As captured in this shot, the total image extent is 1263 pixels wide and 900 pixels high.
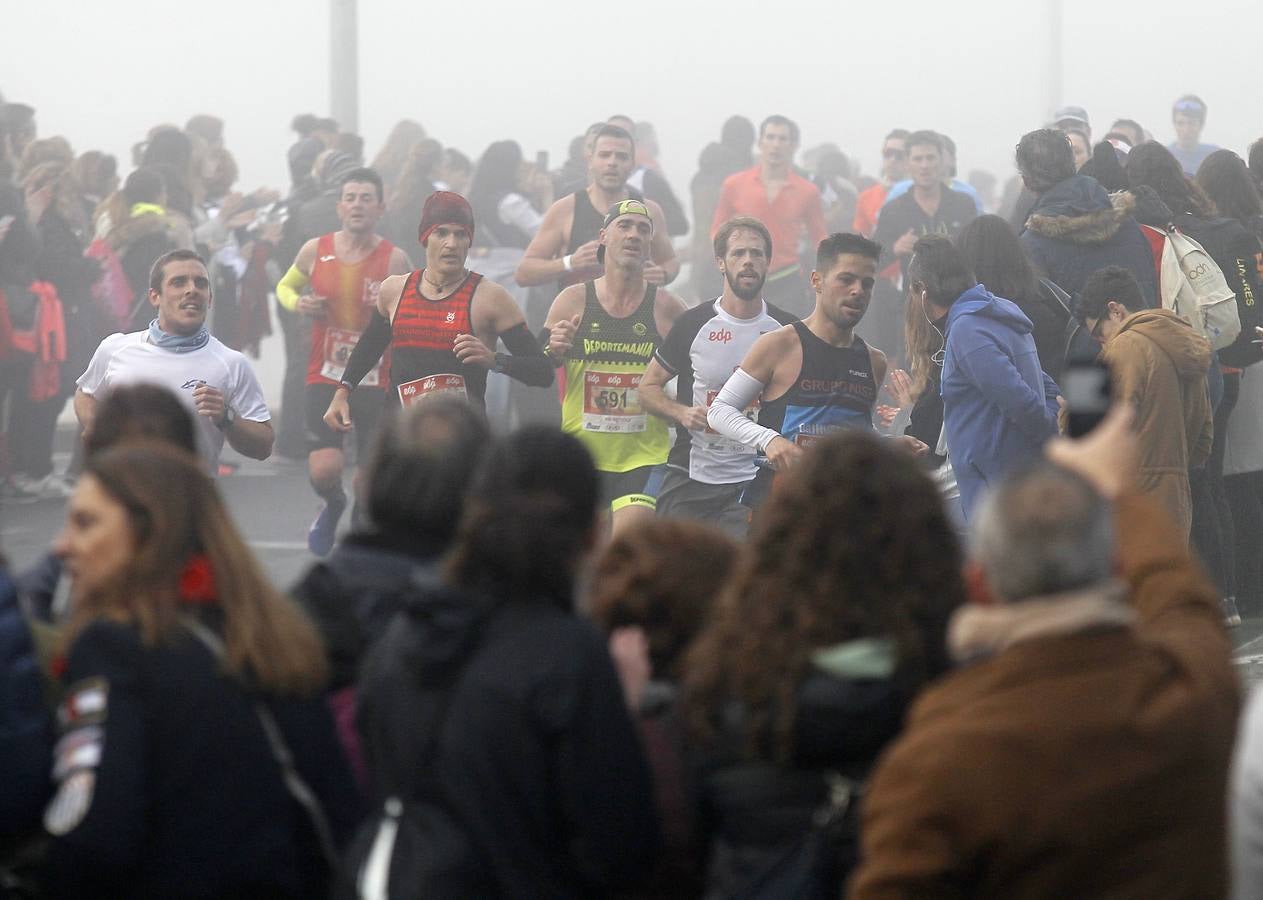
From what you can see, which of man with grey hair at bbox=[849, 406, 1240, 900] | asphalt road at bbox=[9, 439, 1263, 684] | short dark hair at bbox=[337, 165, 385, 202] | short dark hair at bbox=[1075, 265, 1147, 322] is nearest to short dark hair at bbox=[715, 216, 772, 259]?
short dark hair at bbox=[1075, 265, 1147, 322]

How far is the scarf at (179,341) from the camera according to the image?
7.00 meters

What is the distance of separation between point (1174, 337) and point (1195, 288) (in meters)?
1.08

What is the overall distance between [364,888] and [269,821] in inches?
7.2

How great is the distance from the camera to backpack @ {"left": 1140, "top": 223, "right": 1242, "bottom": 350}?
7.93 meters

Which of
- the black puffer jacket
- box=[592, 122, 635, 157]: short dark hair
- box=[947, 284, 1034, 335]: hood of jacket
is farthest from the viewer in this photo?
box=[592, 122, 635, 157]: short dark hair

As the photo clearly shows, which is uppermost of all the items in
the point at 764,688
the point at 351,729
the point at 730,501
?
the point at 764,688

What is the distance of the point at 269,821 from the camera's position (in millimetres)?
2770

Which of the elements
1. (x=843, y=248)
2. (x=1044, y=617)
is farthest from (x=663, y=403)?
(x=1044, y=617)

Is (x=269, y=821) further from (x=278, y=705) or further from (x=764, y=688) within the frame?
(x=764, y=688)

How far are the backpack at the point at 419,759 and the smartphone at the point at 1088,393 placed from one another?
0.96 m

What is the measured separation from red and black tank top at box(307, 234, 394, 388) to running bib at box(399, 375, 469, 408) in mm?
1115

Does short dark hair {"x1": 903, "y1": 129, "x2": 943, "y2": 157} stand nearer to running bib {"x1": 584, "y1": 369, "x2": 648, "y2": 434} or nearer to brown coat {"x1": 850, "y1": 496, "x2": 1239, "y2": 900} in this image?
running bib {"x1": 584, "y1": 369, "x2": 648, "y2": 434}

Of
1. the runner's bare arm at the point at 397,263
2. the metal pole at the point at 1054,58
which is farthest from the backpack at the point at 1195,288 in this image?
the metal pole at the point at 1054,58

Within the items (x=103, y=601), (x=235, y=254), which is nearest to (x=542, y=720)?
(x=103, y=601)
